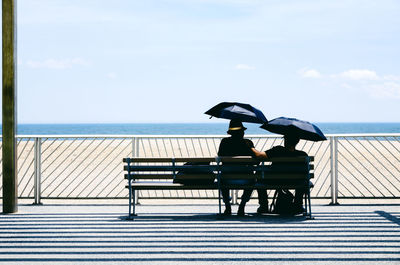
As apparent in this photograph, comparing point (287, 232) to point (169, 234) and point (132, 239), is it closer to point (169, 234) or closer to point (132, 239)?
point (169, 234)

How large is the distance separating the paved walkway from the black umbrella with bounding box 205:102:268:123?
4.05 ft

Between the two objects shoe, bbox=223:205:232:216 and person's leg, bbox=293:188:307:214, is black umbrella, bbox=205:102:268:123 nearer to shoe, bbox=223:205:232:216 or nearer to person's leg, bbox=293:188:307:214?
person's leg, bbox=293:188:307:214

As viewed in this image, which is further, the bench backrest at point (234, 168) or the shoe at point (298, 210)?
the shoe at point (298, 210)

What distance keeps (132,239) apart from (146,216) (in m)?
1.43

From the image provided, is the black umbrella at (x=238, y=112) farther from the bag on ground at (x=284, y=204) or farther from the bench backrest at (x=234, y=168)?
the bag on ground at (x=284, y=204)

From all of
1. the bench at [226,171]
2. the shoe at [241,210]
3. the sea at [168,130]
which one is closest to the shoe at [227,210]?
the shoe at [241,210]

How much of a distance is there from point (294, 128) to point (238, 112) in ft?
2.34

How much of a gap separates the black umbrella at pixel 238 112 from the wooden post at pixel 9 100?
2547 millimetres

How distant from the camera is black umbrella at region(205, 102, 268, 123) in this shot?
665cm

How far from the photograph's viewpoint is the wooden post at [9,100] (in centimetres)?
686

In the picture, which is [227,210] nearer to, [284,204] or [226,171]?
[226,171]

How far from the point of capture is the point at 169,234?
561 centimetres

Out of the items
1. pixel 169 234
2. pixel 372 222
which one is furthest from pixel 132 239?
pixel 372 222

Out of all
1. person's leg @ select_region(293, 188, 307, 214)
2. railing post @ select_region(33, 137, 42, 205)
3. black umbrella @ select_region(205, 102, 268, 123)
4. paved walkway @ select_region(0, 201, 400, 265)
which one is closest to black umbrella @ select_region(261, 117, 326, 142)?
black umbrella @ select_region(205, 102, 268, 123)
